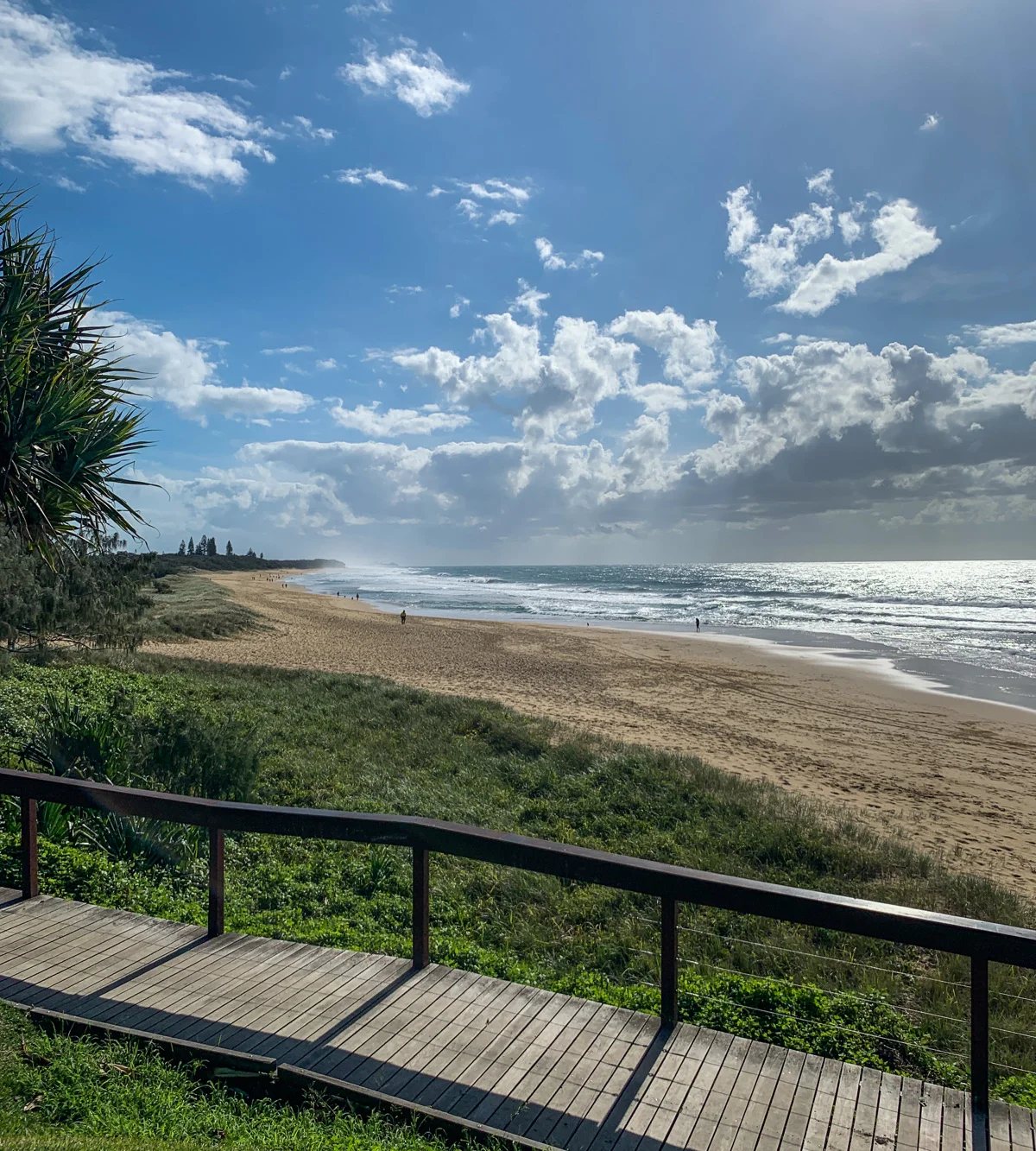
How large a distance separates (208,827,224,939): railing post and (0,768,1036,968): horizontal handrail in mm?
162

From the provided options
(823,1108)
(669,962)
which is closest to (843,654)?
(669,962)

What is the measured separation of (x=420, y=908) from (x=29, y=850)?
2744 millimetres

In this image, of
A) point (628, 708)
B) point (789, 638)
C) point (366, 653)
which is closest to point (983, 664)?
point (789, 638)

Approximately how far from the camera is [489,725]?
14070 millimetres

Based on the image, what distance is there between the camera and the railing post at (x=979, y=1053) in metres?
3.10

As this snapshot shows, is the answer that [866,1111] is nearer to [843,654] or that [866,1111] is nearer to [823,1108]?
[823,1108]

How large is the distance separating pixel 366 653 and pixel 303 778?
2006 centimetres

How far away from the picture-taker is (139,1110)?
10.2 feet

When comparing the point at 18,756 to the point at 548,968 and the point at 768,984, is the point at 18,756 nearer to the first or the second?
the point at 548,968

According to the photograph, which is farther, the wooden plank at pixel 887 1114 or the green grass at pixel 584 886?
the green grass at pixel 584 886

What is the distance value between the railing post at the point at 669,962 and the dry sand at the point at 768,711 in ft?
24.3

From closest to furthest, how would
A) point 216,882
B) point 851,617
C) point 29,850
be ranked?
point 216,882
point 29,850
point 851,617

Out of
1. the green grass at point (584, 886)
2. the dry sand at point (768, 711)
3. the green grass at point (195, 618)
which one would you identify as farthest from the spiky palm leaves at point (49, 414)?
the green grass at point (195, 618)

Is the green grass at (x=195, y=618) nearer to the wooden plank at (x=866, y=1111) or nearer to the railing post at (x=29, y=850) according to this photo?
the railing post at (x=29, y=850)
